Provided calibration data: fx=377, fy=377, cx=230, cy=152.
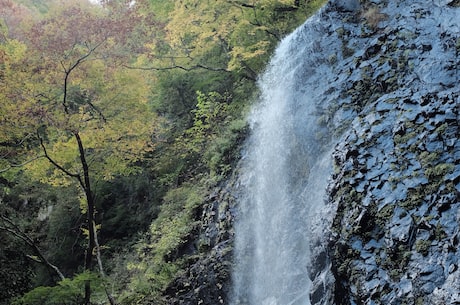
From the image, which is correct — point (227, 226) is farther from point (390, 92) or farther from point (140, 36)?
point (140, 36)

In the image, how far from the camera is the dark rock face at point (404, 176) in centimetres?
370

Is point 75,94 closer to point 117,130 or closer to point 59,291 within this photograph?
point 117,130

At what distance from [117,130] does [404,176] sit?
5.93 m

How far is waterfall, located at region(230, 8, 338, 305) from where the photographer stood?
22.0 feet

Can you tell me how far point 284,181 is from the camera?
25.5 ft

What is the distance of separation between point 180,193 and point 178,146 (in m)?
1.71

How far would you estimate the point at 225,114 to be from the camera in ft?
37.0

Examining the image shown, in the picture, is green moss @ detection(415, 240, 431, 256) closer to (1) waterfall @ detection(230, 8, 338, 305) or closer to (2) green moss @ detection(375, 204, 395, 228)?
(2) green moss @ detection(375, 204, 395, 228)

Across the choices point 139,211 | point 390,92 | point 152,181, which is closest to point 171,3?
point 152,181

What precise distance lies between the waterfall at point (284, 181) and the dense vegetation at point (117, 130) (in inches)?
47.9

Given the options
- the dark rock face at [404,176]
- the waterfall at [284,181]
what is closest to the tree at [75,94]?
the waterfall at [284,181]

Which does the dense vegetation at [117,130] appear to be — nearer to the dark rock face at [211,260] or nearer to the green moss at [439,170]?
the dark rock face at [211,260]

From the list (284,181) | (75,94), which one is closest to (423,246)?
(284,181)

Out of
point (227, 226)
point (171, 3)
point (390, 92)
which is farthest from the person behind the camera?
point (171, 3)
